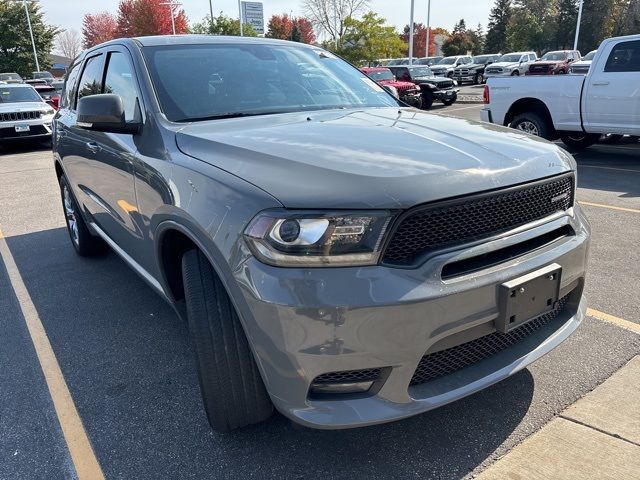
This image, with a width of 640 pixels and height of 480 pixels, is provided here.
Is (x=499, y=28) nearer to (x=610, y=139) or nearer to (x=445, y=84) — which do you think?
(x=445, y=84)

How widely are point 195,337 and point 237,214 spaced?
1.90ft

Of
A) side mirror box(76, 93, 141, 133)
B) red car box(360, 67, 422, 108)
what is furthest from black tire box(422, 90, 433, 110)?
side mirror box(76, 93, 141, 133)

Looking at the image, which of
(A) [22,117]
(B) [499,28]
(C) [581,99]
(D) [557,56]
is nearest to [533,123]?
(C) [581,99]

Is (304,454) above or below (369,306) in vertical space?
below

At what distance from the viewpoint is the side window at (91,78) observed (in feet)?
12.8

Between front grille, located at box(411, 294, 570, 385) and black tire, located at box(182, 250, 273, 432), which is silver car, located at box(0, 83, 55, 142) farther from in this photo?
front grille, located at box(411, 294, 570, 385)

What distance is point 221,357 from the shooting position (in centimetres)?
215

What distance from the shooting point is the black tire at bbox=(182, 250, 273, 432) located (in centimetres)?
215

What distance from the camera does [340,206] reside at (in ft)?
6.08

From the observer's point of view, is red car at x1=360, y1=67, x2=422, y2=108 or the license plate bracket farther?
red car at x1=360, y1=67, x2=422, y2=108

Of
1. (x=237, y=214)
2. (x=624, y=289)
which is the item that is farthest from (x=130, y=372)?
(x=624, y=289)

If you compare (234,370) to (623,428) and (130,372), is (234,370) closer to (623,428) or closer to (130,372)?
(130,372)

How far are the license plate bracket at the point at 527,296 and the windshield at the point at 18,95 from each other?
48.2 feet

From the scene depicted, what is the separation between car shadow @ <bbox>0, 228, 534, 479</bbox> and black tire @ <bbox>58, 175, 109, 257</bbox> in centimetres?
149
